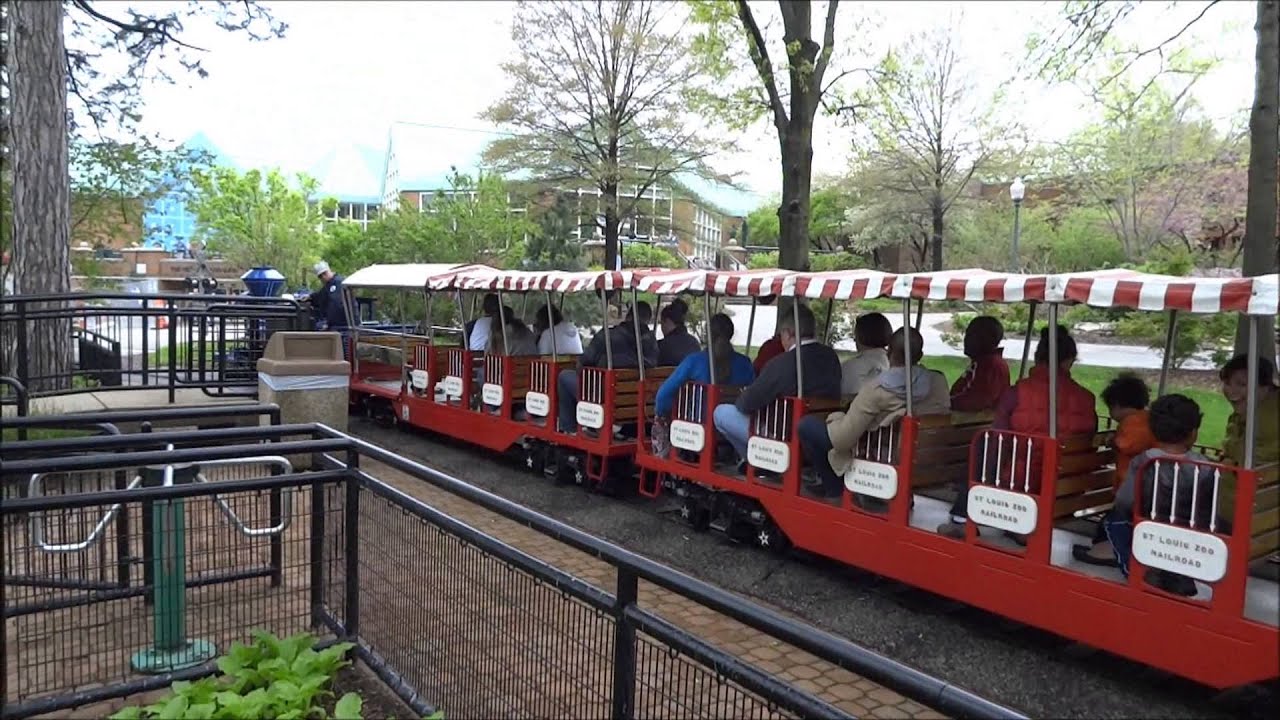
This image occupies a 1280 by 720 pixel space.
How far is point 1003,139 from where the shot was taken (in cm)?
3409

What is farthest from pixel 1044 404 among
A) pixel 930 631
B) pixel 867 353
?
pixel 867 353

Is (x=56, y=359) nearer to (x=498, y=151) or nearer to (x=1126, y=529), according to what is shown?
(x=1126, y=529)

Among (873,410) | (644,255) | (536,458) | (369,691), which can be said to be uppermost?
(644,255)

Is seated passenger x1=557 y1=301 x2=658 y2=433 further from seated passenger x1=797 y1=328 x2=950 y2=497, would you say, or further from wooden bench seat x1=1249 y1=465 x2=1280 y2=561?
wooden bench seat x1=1249 y1=465 x2=1280 y2=561

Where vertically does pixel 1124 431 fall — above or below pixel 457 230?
below

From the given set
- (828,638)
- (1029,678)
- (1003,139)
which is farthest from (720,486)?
(1003,139)

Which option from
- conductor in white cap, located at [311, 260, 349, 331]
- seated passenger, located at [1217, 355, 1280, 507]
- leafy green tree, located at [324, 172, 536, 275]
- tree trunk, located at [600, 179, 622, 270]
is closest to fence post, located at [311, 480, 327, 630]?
seated passenger, located at [1217, 355, 1280, 507]

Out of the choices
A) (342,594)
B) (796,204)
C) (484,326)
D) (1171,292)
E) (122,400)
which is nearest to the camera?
(1171,292)

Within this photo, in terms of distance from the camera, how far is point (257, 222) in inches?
1646

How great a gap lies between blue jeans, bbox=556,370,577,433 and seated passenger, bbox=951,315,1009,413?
3817 mm

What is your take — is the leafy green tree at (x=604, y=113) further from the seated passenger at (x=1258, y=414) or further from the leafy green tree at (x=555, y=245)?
the seated passenger at (x=1258, y=414)

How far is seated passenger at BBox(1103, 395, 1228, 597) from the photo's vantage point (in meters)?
4.36

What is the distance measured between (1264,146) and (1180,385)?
5996mm

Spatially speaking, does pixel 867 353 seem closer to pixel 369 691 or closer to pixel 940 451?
pixel 940 451
